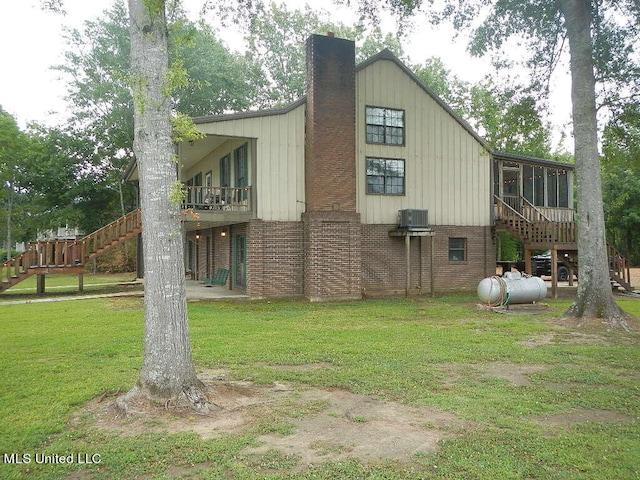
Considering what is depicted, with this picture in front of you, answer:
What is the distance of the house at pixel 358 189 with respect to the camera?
16.2 meters

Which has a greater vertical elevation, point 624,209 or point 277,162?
point 624,209

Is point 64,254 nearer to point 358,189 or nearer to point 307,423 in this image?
point 358,189

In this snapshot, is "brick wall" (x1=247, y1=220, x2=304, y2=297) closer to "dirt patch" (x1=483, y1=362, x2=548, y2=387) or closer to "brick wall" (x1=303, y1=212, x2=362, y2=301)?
"brick wall" (x1=303, y1=212, x2=362, y2=301)

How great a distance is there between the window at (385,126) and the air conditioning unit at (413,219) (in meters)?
2.65

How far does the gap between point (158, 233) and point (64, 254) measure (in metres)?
13.0

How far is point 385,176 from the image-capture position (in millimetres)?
18109

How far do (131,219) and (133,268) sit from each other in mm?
17692

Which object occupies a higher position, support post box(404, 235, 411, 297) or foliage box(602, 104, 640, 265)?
foliage box(602, 104, 640, 265)

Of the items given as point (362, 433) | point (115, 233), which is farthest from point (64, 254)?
point (362, 433)

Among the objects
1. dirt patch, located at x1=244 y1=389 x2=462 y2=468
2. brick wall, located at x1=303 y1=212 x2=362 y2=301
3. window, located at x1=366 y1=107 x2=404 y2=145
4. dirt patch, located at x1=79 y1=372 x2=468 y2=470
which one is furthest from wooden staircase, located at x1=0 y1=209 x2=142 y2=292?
dirt patch, located at x1=244 y1=389 x2=462 y2=468

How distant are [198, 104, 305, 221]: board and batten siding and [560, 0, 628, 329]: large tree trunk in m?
8.21

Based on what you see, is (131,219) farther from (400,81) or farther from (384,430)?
(384,430)

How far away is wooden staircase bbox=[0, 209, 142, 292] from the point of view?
16328 millimetres

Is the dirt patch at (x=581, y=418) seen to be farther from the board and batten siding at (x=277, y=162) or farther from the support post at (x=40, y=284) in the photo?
the support post at (x=40, y=284)
